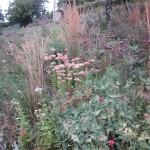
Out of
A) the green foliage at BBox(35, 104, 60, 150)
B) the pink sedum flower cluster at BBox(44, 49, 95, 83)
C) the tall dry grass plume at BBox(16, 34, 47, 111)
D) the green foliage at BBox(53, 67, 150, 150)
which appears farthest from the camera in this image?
the pink sedum flower cluster at BBox(44, 49, 95, 83)

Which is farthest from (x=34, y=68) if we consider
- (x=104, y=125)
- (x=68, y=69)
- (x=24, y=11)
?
(x=24, y=11)

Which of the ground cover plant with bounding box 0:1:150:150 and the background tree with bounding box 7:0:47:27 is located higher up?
the background tree with bounding box 7:0:47:27

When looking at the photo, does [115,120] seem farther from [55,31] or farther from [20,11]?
[20,11]

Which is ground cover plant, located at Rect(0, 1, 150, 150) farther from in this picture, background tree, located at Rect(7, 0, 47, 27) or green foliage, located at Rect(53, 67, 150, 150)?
background tree, located at Rect(7, 0, 47, 27)

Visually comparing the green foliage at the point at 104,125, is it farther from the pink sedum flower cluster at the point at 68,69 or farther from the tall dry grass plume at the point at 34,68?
the pink sedum flower cluster at the point at 68,69

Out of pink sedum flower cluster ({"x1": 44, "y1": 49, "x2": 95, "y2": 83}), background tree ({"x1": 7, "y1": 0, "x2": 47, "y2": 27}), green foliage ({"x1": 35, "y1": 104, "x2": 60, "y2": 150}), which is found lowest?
green foliage ({"x1": 35, "y1": 104, "x2": 60, "y2": 150})

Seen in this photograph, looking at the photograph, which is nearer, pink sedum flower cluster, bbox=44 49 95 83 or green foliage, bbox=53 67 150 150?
green foliage, bbox=53 67 150 150

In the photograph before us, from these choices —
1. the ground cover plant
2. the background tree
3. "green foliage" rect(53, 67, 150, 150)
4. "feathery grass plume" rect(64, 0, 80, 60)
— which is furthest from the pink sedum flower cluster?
the background tree

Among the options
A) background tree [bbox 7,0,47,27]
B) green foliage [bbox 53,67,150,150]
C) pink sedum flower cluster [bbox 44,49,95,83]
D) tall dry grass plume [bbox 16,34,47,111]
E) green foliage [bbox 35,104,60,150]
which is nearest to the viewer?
green foliage [bbox 53,67,150,150]

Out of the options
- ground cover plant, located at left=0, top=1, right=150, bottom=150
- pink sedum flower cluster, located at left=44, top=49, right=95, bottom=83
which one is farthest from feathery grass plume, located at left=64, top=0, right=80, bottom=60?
pink sedum flower cluster, located at left=44, top=49, right=95, bottom=83

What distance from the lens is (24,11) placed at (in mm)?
21234

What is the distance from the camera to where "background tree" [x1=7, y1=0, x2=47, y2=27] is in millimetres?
20984

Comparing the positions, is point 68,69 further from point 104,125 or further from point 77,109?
point 104,125

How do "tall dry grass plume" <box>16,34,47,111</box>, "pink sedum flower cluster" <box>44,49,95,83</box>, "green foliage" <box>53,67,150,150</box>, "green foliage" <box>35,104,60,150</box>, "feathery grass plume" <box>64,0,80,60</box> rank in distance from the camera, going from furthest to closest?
"feathery grass plume" <box>64,0,80,60</box> < "pink sedum flower cluster" <box>44,49,95,83</box> < "tall dry grass plume" <box>16,34,47,111</box> < "green foliage" <box>35,104,60,150</box> < "green foliage" <box>53,67,150,150</box>
